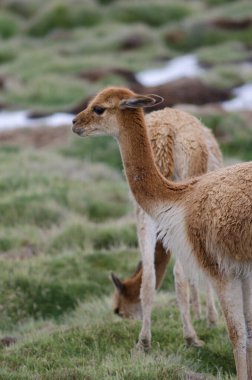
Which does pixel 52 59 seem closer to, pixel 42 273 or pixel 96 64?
pixel 96 64

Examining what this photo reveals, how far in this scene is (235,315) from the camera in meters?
5.88

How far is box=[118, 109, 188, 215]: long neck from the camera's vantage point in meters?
6.18

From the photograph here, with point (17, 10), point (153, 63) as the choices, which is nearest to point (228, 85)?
point (153, 63)

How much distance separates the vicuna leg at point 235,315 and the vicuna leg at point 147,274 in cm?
149

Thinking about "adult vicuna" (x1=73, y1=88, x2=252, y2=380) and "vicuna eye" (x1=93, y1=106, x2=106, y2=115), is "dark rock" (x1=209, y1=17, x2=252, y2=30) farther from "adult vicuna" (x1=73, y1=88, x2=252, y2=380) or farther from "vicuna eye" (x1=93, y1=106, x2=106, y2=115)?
"adult vicuna" (x1=73, y1=88, x2=252, y2=380)

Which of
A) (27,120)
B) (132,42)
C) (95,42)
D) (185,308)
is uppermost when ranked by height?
(95,42)

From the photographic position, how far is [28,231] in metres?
11.9

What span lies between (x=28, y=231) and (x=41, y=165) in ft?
12.7

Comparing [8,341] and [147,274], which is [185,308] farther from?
[8,341]

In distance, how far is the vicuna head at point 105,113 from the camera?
6293 millimetres

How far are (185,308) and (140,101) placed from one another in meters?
2.08

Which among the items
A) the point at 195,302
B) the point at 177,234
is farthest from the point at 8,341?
the point at 177,234

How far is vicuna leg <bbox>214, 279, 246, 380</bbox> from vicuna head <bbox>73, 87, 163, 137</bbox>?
4.32 feet

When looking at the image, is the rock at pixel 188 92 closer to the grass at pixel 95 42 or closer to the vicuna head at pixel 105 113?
the grass at pixel 95 42
